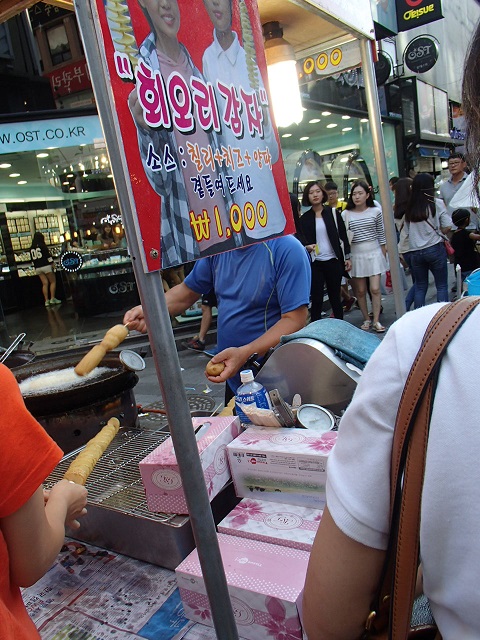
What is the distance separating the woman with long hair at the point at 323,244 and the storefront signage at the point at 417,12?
344 centimetres

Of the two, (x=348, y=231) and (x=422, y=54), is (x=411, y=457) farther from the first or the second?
(x=422, y=54)

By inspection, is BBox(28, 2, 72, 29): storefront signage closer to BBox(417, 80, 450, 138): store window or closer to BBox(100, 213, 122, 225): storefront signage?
BBox(100, 213, 122, 225): storefront signage

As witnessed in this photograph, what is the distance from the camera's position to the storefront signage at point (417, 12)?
7.88 metres

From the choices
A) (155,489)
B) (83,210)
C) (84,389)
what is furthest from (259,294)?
(83,210)

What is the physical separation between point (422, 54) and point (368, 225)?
27.0 feet

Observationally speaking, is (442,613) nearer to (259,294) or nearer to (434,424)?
(434,424)

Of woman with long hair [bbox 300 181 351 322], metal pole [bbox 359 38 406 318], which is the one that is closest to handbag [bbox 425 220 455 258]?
woman with long hair [bbox 300 181 351 322]

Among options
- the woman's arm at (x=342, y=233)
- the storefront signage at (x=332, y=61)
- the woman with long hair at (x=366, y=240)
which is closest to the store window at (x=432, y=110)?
the woman with long hair at (x=366, y=240)

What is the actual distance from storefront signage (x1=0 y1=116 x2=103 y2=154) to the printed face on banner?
7741 millimetres

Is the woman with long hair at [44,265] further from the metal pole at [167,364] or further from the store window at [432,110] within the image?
the store window at [432,110]

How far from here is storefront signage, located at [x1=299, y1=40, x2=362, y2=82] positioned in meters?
3.12

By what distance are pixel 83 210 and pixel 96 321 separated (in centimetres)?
233

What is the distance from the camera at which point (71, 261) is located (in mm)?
10109

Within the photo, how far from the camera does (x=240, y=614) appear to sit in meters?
1.31
